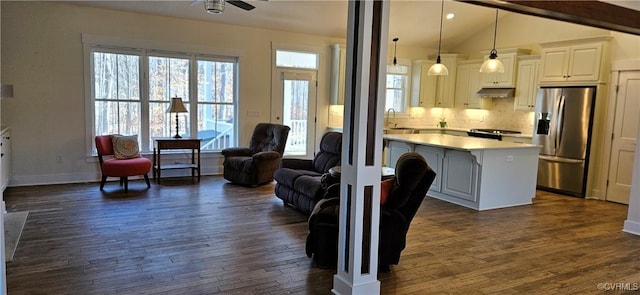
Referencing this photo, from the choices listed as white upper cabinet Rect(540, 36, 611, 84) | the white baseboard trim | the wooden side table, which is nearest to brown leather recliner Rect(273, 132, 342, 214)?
the wooden side table

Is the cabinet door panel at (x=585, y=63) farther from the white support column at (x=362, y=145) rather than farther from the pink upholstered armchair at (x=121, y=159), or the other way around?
the pink upholstered armchair at (x=121, y=159)

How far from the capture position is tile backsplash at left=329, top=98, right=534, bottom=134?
26.5ft

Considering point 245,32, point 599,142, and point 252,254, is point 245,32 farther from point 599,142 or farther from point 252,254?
point 599,142

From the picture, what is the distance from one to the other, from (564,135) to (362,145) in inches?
207

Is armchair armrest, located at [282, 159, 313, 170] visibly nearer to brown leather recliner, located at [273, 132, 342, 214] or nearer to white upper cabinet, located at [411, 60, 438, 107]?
brown leather recliner, located at [273, 132, 342, 214]

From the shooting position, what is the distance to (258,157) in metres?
6.45

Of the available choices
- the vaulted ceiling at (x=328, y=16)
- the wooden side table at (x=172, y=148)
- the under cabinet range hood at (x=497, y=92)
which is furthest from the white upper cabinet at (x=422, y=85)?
the wooden side table at (x=172, y=148)

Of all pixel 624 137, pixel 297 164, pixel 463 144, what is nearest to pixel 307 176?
pixel 297 164

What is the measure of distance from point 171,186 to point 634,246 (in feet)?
19.1

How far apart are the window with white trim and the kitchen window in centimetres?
342

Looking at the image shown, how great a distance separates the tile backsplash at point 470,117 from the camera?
26.5 feet

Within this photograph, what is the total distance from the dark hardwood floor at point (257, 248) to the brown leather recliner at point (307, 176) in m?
0.20

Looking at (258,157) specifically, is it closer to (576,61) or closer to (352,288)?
(352,288)

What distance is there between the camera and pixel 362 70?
8.73ft
